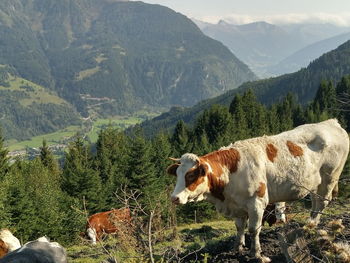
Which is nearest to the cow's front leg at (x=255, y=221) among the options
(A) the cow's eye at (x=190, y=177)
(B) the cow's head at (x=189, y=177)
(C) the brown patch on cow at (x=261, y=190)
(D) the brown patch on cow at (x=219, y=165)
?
(C) the brown patch on cow at (x=261, y=190)

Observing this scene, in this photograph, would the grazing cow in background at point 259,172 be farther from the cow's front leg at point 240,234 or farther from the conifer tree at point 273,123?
the conifer tree at point 273,123

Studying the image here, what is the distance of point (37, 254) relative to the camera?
869 centimetres

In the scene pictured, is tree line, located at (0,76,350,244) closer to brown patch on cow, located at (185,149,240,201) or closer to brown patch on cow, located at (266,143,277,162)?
brown patch on cow, located at (185,149,240,201)

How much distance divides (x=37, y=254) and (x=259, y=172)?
217 inches

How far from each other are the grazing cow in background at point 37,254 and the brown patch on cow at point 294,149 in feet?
20.6

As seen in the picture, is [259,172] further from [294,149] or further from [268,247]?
[268,247]

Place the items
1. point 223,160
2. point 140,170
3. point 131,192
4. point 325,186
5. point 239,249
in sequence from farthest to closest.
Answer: point 140,170 < point 325,186 < point 239,249 < point 223,160 < point 131,192

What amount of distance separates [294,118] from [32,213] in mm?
62693

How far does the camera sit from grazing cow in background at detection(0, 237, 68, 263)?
8.34m

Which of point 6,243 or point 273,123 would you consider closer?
point 6,243

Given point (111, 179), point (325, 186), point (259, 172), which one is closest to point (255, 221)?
point (259, 172)

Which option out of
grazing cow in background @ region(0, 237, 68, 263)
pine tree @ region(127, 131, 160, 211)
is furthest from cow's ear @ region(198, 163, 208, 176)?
pine tree @ region(127, 131, 160, 211)

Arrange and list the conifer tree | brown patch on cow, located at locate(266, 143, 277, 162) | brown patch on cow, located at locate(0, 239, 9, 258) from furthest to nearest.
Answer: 1. the conifer tree
2. brown patch on cow, located at locate(0, 239, 9, 258)
3. brown patch on cow, located at locate(266, 143, 277, 162)

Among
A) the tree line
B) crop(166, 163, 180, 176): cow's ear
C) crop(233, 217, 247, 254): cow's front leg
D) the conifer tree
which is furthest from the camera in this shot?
the conifer tree
